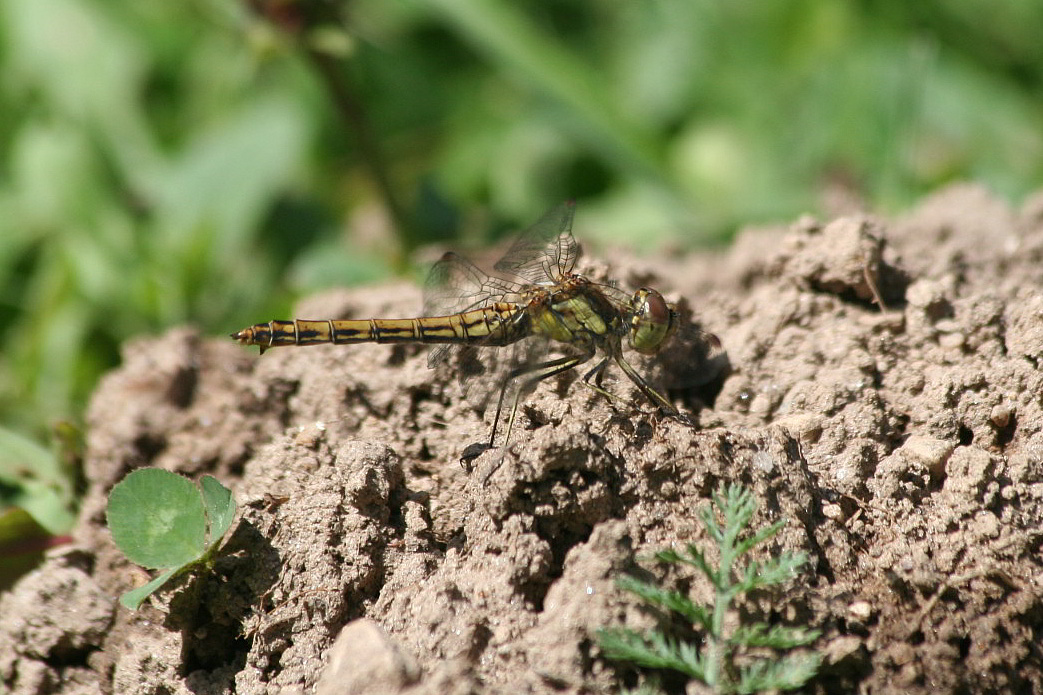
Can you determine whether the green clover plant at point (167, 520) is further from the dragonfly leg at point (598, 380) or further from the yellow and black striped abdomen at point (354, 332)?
the dragonfly leg at point (598, 380)

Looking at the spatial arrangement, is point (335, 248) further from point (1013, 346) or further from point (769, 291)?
point (1013, 346)

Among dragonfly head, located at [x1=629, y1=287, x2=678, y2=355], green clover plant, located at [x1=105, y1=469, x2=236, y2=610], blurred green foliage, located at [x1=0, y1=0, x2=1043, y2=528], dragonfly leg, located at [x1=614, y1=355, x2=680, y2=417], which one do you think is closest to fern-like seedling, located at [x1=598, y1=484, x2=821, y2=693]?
dragonfly leg, located at [x1=614, y1=355, x2=680, y2=417]

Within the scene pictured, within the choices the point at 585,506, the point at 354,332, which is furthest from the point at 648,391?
the point at 354,332

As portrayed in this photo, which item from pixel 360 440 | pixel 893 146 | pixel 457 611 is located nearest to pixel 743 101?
pixel 893 146

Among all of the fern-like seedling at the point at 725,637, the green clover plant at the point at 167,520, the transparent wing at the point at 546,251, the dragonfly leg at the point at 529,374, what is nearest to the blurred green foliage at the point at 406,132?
the transparent wing at the point at 546,251

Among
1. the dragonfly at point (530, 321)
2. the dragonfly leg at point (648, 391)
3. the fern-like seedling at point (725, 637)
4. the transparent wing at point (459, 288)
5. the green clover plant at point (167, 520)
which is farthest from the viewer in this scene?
the transparent wing at point (459, 288)

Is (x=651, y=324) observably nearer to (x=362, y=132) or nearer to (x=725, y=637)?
(x=725, y=637)
